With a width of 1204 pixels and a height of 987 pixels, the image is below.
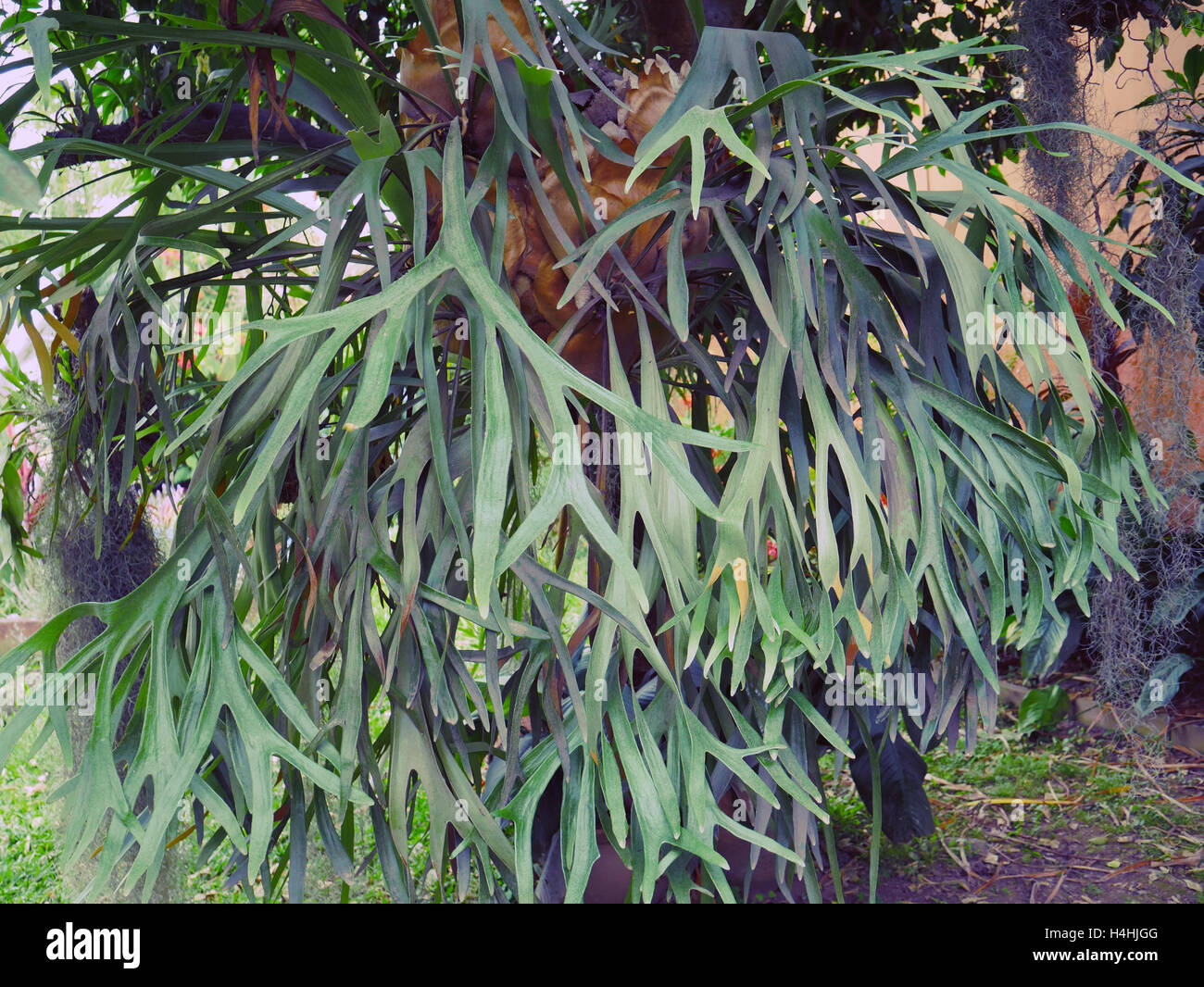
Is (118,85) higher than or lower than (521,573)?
higher

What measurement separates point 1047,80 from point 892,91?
0.72m

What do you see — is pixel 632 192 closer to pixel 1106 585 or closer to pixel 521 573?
pixel 521 573

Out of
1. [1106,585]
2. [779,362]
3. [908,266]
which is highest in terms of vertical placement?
[908,266]

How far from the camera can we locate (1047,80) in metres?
1.45

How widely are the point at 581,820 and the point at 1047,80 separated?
55.3 inches

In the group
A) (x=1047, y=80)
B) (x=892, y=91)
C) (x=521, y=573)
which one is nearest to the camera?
(x=521, y=573)

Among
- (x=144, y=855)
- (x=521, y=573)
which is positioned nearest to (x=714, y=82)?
(x=521, y=573)

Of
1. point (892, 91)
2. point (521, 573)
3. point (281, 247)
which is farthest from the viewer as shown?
point (281, 247)

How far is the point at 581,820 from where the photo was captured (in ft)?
2.66

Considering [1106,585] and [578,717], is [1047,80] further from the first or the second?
[578,717]

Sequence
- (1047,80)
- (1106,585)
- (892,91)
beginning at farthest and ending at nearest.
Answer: (1106,585)
(1047,80)
(892,91)
